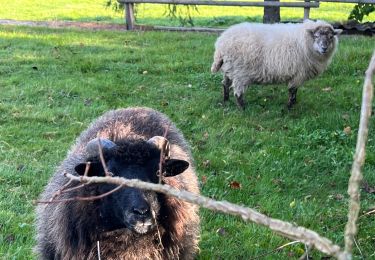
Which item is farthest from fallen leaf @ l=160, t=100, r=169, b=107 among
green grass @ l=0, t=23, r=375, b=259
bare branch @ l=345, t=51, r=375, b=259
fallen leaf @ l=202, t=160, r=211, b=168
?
bare branch @ l=345, t=51, r=375, b=259

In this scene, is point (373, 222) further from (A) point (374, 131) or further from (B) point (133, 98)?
(B) point (133, 98)

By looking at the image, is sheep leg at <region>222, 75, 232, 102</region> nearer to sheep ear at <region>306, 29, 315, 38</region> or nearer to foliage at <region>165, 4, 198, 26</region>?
sheep ear at <region>306, 29, 315, 38</region>

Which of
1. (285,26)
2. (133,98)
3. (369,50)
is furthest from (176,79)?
(369,50)

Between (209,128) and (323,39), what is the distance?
2.42m

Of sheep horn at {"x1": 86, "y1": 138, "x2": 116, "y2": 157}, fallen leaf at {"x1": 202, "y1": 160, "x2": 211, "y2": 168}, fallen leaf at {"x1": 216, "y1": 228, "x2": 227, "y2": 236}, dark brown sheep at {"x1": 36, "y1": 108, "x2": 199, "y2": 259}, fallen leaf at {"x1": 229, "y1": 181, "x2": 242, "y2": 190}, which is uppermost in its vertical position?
sheep horn at {"x1": 86, "y1": 138, "x2": 116, "y2": 157}

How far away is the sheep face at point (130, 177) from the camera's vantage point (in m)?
2.88

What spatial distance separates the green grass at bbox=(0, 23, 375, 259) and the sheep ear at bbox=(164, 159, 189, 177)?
42.1 inches

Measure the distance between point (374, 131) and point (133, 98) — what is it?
11.5 ft

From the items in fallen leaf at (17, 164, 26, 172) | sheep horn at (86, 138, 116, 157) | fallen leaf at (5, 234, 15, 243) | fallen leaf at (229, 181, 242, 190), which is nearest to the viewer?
sheep horn at (86, 138, 116, 157)

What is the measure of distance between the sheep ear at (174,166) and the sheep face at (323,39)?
5203 millimetres

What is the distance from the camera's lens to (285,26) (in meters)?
8.55

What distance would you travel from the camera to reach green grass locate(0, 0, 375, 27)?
19.0 meters

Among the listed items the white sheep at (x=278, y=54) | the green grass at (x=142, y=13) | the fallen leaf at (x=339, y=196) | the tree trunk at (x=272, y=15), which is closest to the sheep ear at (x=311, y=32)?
the white sheep at (x=278, y=54)

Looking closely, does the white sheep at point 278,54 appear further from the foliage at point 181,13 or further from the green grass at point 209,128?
the foliage at point 181,13
